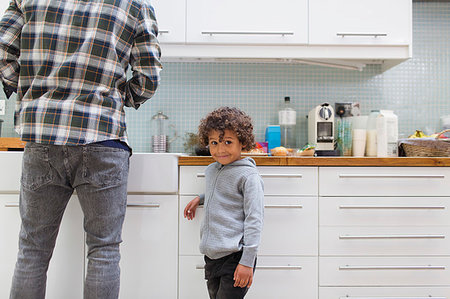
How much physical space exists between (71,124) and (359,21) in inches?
61.4

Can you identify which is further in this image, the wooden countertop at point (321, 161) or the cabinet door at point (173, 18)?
the cabinet door at point (173, 18)

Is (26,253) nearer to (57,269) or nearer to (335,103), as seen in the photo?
(57,269)

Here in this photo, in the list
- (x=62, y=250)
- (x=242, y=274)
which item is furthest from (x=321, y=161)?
(x=62, y=250)

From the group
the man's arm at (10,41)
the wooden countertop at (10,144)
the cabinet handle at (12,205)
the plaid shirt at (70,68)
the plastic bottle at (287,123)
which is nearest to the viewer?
the plaid shirt at (70,68)

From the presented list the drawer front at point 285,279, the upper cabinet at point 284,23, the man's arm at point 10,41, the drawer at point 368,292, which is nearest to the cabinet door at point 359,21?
the upper cabinet at point 284,23

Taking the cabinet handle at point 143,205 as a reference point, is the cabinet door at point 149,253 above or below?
below

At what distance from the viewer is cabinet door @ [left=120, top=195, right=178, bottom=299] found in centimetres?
148

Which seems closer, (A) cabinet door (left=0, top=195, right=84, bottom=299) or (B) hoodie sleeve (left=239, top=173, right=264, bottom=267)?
(B) hoodie sleeve (left=239, top=173, right=264, bottom=267)

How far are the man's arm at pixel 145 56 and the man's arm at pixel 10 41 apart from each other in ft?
1.26

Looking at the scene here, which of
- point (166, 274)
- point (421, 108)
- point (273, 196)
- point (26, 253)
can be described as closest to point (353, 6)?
point (421, 108)

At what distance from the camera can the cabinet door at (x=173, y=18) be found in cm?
180

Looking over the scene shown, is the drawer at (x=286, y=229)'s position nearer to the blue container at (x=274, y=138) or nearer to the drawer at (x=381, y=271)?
the drawer at (x=381, y=271)

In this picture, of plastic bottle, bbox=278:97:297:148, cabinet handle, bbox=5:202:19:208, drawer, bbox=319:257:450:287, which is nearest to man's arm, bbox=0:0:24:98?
cabinet handle, bbox=5:202:19:208

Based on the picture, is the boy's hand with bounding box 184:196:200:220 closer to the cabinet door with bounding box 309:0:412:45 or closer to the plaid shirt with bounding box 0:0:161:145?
the plaid shirt with bounding box 0:0:161:145
